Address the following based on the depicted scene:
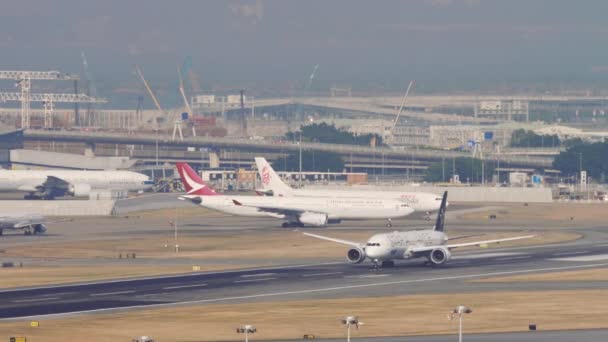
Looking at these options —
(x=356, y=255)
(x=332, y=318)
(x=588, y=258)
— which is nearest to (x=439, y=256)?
(x=356, y=255)

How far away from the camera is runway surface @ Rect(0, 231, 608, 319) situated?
8494 cm

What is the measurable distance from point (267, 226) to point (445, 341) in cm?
10061

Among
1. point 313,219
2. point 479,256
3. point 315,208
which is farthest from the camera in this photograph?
point 315,208

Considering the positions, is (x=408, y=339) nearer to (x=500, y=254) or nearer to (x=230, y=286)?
(x=230, y=286)

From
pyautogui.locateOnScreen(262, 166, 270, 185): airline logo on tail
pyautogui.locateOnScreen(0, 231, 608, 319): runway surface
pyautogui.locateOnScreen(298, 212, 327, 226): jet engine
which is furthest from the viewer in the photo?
pyautogui.locateOnScreen(262, 166, 270, 185): airline logo on tail

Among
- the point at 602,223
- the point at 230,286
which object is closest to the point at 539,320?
the point at 230,286

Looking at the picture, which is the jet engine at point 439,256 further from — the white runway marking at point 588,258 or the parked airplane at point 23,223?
the parked airplane at point 23,223

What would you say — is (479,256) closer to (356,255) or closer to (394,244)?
(394,244)

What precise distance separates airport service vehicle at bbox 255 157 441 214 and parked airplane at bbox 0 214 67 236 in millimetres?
35089

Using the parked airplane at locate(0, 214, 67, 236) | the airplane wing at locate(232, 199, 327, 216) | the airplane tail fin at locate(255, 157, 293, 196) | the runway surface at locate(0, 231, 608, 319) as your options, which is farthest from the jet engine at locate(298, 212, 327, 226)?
the runway surface at locate(0, 231, 608, 319)

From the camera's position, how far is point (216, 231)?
15750cm

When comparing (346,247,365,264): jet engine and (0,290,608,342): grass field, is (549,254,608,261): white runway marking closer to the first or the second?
(346,247,365,264): jet engine

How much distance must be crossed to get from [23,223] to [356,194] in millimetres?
41796

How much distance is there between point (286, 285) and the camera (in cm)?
9456
